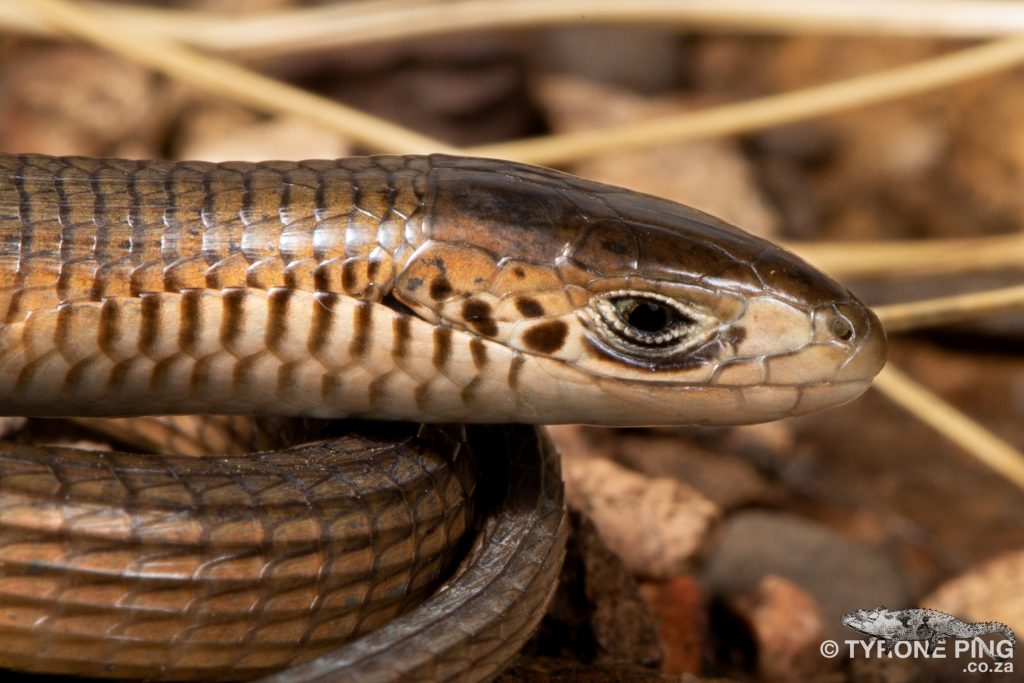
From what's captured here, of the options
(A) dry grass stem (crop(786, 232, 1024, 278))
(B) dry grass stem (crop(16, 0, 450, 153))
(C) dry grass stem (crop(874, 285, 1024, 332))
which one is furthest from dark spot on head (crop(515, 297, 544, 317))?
(A) dry grass stem (crop(786, 232, 1024, 278))

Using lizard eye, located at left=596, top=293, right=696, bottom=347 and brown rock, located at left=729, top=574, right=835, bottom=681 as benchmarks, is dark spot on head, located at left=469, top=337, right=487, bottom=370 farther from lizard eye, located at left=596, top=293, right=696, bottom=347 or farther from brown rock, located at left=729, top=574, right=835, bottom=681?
brown rock, located at left=729, top=574, right=835, bottom=681

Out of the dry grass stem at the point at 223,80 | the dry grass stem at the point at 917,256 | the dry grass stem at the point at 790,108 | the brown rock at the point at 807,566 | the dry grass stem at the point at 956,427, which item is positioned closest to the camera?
the brown rock at the point at 807,566

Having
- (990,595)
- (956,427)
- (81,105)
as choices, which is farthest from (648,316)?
(81,105)

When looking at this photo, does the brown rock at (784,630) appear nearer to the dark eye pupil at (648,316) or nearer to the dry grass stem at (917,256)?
the dark eye pupil at (648,316)

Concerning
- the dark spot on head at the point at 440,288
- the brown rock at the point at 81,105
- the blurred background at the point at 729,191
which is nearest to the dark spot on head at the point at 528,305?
the dark spot on head at the point at 440,288

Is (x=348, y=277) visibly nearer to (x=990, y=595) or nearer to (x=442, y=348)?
(x=442, y=348)

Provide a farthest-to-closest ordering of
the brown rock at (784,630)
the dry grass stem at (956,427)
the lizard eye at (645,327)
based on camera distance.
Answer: the dry grass stem at (956,427), the brown rock at (784,630), the lizard eye at (645,327)

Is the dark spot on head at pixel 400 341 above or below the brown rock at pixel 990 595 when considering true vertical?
above
